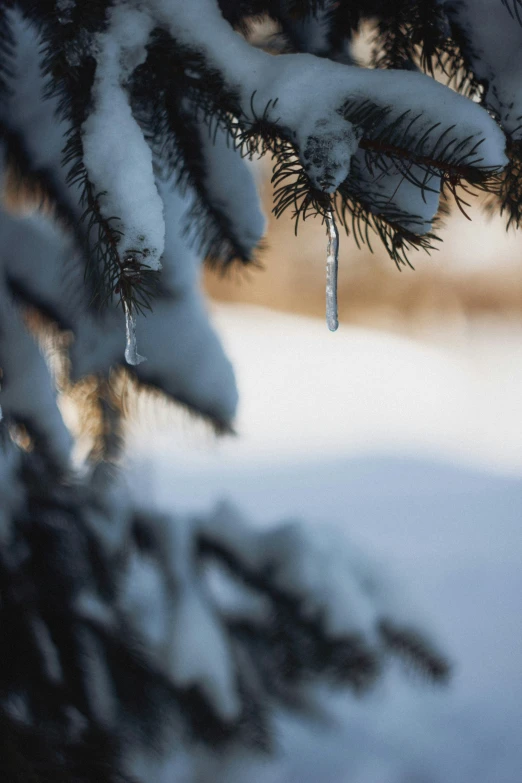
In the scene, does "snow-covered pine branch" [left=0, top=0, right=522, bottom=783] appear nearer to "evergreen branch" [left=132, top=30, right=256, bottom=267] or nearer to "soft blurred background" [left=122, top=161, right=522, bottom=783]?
"evergreen branch" [left=132, top=30, right=256, bottom=267]

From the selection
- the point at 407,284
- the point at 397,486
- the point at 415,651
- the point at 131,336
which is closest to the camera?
the point at 131,336

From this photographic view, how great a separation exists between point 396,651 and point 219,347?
895mm

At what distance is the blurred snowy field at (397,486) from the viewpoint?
2061 millimetres

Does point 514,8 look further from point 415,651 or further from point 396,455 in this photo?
point 396,455

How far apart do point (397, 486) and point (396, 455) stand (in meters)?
0.44

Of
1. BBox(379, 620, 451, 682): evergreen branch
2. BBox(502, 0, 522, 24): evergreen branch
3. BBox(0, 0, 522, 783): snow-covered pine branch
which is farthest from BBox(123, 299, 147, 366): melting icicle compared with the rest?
BBox(379, 620, 451, 682): evergreen branch

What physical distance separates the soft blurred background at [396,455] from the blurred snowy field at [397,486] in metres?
0.01

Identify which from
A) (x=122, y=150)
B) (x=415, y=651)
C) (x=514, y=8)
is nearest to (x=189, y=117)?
(x=122, y=150)

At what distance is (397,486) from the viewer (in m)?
4.02

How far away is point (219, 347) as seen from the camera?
1.32 metres

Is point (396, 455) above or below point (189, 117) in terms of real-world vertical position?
above

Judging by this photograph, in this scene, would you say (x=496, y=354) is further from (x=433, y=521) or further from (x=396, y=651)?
(x=396, y=651)

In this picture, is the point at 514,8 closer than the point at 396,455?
Yes

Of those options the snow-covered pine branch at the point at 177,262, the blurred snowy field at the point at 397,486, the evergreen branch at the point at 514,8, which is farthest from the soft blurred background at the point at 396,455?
the evergreen branch at the point at 514,8
